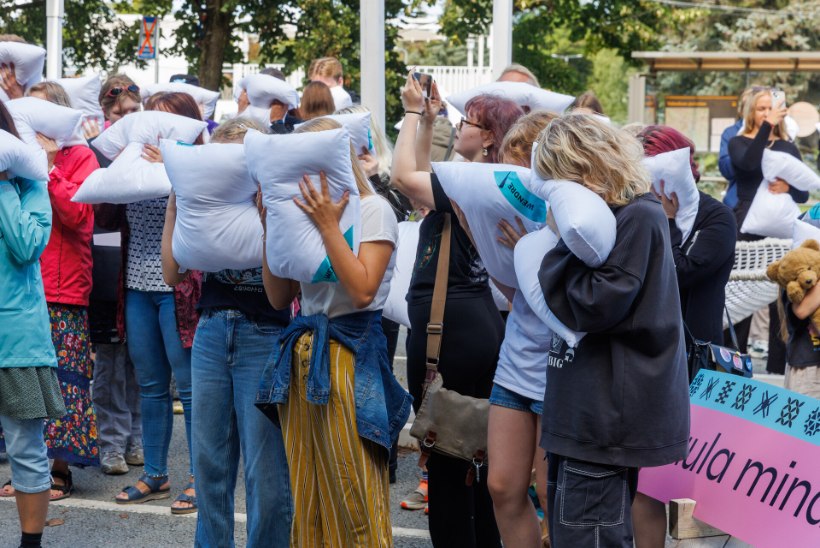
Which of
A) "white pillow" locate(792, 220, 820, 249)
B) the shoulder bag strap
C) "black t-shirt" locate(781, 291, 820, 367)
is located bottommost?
"black t-shirt" locate(781, 291, 820, 367)

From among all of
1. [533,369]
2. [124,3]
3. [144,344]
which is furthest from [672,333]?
[124,3]

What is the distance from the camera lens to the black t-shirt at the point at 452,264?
405cm

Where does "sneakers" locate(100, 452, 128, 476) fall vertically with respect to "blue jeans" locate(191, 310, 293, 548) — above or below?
below

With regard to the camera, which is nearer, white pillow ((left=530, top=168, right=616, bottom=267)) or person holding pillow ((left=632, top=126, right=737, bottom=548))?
white pillow ((left=530, top=168, right=616, bottom=267))

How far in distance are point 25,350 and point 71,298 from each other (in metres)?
1.08

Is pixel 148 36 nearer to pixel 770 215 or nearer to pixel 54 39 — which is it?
pixel 54 39

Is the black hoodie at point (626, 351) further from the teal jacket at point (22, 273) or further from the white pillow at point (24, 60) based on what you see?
the white pillow at point (24, 60)

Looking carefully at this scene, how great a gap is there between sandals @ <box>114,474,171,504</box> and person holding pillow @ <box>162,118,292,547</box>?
1.47 meters

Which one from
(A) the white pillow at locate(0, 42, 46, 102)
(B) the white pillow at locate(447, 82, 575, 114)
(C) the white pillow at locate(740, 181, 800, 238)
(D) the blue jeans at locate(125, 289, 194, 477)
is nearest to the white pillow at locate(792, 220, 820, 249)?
(B) the white pillow at locate(447, 82, 575, 114)

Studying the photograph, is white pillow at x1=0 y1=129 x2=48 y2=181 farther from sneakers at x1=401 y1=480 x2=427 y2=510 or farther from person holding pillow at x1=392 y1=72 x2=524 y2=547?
sneakers at x1=401 y1=480 x2=427 y2=510

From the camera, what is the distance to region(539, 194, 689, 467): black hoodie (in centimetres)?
301

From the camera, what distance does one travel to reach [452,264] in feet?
13.3

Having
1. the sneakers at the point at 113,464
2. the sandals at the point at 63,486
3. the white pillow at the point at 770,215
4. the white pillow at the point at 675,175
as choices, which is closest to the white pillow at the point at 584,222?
the white pillow at the point at 675,175

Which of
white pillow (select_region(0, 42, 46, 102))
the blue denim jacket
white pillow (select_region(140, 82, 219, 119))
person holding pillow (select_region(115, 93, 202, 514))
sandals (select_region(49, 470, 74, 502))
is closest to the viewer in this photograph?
the blue denim jacket
